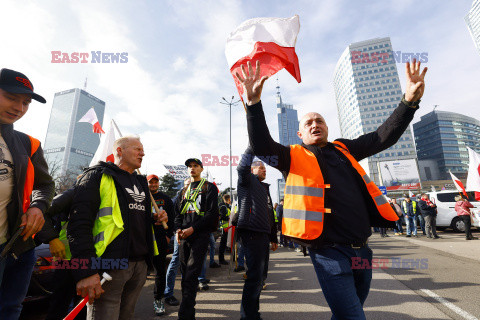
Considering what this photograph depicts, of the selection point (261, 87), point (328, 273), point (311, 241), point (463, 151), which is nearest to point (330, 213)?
point (311, 241)

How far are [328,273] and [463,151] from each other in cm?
14268

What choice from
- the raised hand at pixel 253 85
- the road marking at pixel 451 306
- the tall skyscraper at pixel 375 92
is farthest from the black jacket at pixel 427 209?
the tall skyscraper at pixel 375 92

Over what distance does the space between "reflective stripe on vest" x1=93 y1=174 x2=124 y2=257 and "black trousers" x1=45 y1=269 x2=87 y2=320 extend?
149cm

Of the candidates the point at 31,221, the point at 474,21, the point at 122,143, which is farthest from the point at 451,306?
the point at 474,21

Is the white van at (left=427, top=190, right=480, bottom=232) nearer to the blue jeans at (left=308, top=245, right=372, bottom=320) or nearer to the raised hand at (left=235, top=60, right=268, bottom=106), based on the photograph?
the blue jeans at (left=308, top=245, right=372, bottom=320)

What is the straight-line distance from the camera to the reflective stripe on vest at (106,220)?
1.88 m

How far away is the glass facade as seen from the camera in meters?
105

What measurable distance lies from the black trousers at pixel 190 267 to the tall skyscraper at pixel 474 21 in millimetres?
165379

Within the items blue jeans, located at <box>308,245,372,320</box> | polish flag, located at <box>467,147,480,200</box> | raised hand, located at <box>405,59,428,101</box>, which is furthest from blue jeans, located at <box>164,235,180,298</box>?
polish flag, located at <box>467,147,480,200</box>

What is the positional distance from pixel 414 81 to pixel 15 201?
337 cm

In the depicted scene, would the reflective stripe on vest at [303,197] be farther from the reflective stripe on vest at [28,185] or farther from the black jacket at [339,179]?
the reflective stripe on vest at [28,185]

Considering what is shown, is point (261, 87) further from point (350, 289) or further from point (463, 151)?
point (463, 151)

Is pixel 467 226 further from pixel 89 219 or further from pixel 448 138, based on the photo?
pixel 448 138

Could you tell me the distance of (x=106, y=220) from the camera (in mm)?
1938
